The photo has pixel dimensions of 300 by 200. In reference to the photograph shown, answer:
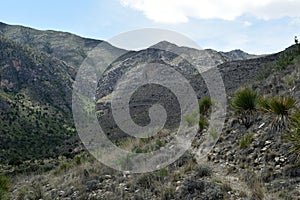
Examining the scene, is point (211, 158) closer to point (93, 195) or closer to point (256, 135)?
point (256, 135)

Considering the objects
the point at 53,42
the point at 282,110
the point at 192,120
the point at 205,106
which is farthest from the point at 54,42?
the point at 282,110

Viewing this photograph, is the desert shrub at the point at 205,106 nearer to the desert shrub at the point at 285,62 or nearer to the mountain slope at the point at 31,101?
the desert shrub at the point at 285,62

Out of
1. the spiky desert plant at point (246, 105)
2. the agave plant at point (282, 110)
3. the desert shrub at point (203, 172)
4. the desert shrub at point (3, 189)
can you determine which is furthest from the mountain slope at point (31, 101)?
the agave plant at point (282, 110)

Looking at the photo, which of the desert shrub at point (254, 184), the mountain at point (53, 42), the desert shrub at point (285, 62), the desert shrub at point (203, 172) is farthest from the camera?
the mountain at point (53, 42)

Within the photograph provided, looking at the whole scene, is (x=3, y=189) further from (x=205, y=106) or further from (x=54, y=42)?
(x=54, y=42)

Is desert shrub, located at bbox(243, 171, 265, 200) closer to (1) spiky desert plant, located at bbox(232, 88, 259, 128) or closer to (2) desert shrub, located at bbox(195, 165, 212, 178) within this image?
(2) desert shrub, located at bbox(195, 165, 212, 178)

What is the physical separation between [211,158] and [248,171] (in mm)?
2318

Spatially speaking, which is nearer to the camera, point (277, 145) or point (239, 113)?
point (277, 145)

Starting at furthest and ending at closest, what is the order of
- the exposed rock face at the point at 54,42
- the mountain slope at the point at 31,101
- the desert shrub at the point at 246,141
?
the exposed rock face at the point at 54,42 → the mountain slope at the point at 31,101 → the desert shrub at the point at 246,141

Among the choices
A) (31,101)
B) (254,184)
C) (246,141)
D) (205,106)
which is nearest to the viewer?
(254,184)

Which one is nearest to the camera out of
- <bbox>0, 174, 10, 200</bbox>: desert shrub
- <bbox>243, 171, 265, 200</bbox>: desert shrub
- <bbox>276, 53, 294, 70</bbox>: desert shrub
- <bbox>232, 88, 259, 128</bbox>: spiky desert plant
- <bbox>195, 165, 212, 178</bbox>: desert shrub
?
<bbox>243, 171, 265, 200</bbox>: desert shrub

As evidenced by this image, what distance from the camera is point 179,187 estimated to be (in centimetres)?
791

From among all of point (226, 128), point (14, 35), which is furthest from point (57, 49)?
point (226, 128)

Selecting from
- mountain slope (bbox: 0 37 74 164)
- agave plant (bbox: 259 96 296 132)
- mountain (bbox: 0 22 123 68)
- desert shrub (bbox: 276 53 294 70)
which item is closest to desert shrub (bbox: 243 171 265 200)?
agave plant (bbox: 259 96 296 132)
